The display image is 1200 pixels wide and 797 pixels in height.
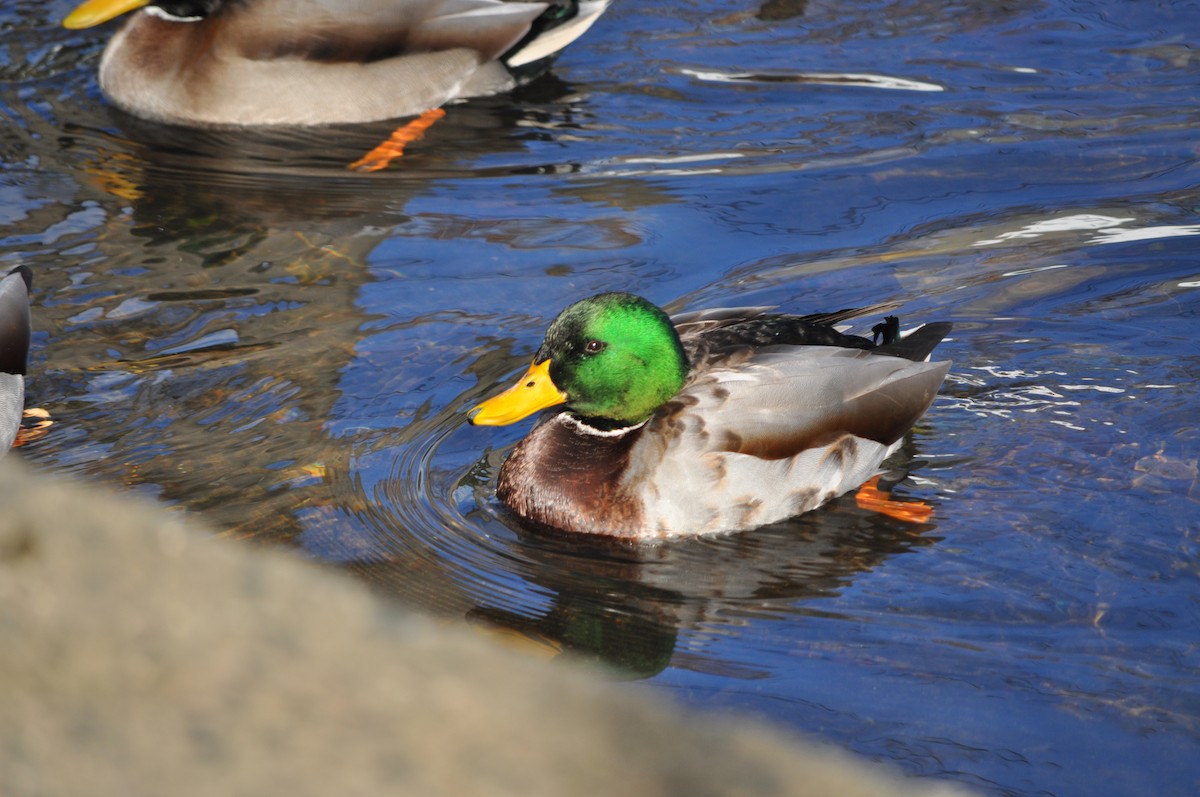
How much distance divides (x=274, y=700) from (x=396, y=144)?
7.27 metres

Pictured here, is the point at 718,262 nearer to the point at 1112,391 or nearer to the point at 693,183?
the point at 693,183

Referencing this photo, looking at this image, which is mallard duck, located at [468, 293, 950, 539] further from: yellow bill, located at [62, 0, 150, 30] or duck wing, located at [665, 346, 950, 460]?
yellow bill, located at [62, 0, 150, 30]

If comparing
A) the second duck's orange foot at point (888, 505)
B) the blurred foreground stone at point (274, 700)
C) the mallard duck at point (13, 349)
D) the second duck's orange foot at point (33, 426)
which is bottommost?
the second duck's orange foot at point (33, 426)

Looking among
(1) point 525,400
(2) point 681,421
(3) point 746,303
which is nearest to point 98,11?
(3) point 746,303

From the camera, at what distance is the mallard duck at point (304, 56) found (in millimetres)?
8516

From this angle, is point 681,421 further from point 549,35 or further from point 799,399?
point 549,35

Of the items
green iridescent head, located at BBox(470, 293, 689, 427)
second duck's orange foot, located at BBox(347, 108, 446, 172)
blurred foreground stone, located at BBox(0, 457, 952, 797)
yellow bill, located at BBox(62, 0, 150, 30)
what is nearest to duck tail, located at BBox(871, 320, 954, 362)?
green iridescent head, located at BBox(470, 293, 689, 427)

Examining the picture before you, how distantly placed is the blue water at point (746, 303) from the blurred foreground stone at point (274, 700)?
270 centimetres

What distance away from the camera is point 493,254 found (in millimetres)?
7262

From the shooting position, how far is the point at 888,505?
5.28m

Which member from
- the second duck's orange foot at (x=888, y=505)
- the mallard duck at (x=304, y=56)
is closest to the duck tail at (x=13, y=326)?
the mallard duck at (x=304, y=56)

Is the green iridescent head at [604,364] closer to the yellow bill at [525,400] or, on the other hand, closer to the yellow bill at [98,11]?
the yellow bill at [525,400]

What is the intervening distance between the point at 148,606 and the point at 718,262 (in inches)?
230

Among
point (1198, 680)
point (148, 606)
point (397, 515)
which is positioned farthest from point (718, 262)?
point (148, 606)
